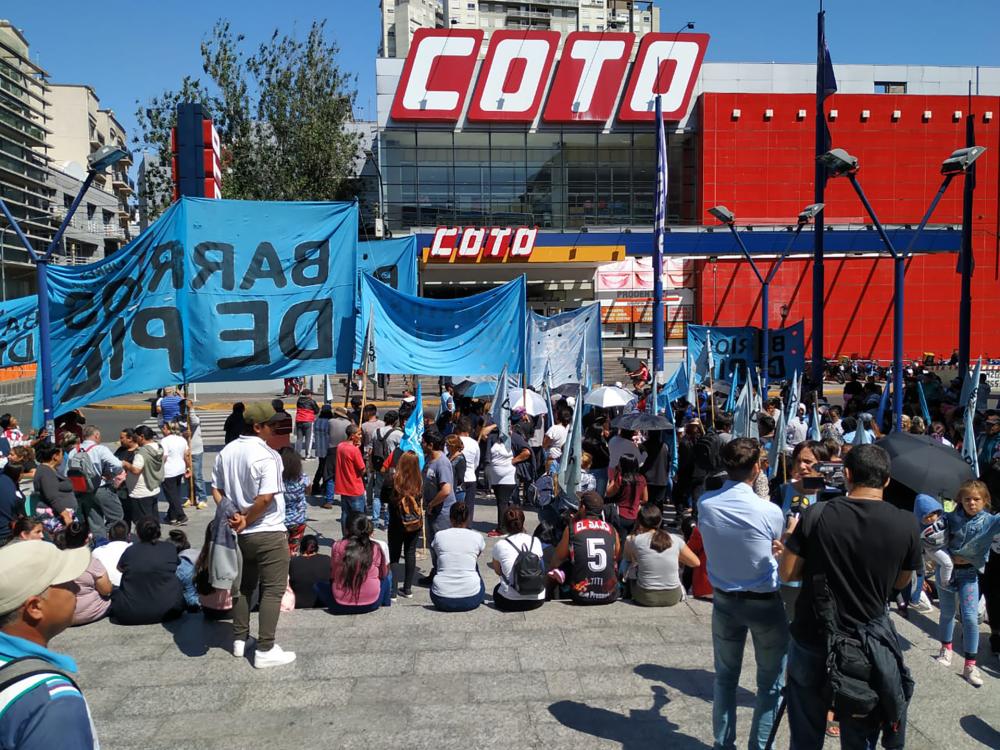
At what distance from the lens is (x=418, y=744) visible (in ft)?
15.1

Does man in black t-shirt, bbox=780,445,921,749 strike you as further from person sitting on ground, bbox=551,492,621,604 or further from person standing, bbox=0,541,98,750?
person sitting on ground, bbox=551,492,621,604

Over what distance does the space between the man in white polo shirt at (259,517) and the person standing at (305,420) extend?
994cm

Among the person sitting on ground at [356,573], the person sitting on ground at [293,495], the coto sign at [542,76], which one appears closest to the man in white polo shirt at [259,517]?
the person sitting on ground at [356,573]

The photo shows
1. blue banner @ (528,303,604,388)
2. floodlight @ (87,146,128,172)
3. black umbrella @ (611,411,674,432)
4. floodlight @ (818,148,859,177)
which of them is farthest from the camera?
blue banner @ (528,303,604,388)

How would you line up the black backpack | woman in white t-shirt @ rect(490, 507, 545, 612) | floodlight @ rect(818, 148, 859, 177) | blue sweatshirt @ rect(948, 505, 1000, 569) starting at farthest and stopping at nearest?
1. floodlight @ rect(818, 148, 859, 177)
2. woman in white t-shirt @ rect(490, 507, 545, 612)
3. the black backpack
4. blue sweatshirt @ rect(948, 505, 1000, 569)

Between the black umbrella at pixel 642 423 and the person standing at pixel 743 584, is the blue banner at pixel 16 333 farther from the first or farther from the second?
the person standing at pixel 743 584

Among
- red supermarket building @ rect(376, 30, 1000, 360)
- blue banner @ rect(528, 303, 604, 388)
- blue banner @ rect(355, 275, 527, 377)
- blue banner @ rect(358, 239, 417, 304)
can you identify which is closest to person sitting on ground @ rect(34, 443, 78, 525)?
blue banner @ rect(355, 275, 527, 377)

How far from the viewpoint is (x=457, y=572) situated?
6.90 m

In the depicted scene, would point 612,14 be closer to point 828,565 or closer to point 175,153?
point 175,153

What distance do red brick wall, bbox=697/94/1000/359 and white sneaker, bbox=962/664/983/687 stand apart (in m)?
36.0

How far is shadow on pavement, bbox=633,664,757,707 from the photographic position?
16.9 feet

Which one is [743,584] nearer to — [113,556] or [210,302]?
[113,556]

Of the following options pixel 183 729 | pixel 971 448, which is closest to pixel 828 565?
pixel 183 729

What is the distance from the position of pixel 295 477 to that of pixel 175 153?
19247 millimetres
